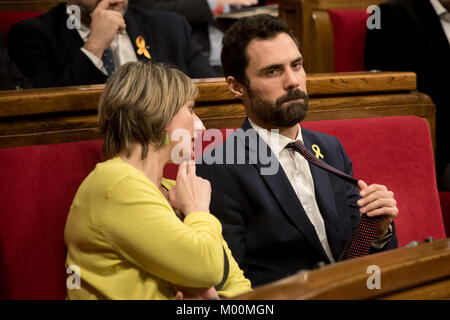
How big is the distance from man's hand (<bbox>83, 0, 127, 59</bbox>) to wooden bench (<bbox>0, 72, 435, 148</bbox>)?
0.82 ft

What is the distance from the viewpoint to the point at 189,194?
0.94 meters

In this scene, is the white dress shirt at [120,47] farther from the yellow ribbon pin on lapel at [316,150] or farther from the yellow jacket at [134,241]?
the yellow jacket at [134,241]

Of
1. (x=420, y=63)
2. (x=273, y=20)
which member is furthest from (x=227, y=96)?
(x=420, y=63)

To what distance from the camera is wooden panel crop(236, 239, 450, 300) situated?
0.67 meters

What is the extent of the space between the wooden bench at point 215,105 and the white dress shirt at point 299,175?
0.15 metres

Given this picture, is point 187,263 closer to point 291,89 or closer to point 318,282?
point 318,282

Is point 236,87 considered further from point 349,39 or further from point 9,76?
point 349,39

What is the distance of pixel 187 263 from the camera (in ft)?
2.77

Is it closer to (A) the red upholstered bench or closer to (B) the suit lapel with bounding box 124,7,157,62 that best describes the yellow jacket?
(A) the red upholstered bench

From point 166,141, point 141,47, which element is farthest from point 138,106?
point 141,47

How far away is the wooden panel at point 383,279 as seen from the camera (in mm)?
671

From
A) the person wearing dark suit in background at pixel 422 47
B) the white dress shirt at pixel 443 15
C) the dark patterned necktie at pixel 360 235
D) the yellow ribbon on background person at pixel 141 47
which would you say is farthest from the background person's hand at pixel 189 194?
the white dress shirt at pixel 443 15

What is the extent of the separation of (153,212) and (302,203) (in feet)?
1.11

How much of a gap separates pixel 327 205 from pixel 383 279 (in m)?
0.39
